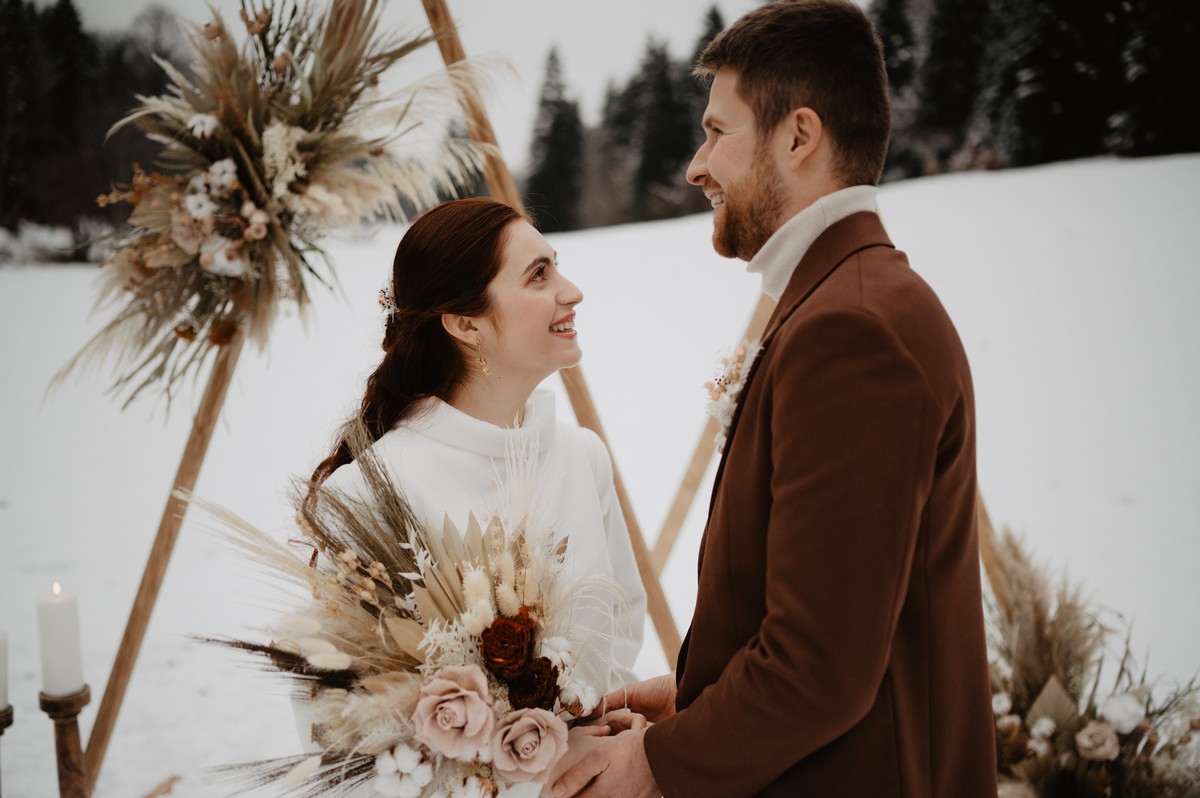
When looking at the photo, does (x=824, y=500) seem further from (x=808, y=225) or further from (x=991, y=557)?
(x=991, y=557)

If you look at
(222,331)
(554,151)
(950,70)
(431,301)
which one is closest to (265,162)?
(222,331)

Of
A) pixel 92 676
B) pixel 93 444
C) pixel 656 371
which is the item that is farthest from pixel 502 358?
pixel 93 444

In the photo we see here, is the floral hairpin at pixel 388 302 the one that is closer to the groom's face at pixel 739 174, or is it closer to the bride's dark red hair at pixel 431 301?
the bride's dark red hair at pixel 431 301

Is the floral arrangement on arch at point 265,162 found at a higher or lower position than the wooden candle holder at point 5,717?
higher

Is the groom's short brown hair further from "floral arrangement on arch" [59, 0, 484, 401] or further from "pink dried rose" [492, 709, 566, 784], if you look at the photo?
"floral arrangement on arch" [59, 0, 484, 401]

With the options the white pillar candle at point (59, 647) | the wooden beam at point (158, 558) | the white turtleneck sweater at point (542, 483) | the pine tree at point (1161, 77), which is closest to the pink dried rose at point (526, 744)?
the white turtleneck sweater at point (542, 483)

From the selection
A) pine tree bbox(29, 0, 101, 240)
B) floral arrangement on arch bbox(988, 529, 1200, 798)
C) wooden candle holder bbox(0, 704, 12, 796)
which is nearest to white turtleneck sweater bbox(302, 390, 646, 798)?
wooden candle holder bbox(0, 704, 12, 796)

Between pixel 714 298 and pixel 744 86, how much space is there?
397 centimetres

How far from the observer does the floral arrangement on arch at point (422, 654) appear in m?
1.02

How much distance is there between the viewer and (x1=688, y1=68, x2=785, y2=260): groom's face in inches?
47.0

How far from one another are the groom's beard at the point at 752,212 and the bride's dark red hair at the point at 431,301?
0.56 m

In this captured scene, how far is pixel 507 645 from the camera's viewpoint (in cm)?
104

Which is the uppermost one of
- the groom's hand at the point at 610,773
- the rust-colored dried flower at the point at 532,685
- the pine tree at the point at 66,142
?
the pine tree at the point at 66,142

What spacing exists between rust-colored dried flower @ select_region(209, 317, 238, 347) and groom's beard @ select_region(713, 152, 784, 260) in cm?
143
